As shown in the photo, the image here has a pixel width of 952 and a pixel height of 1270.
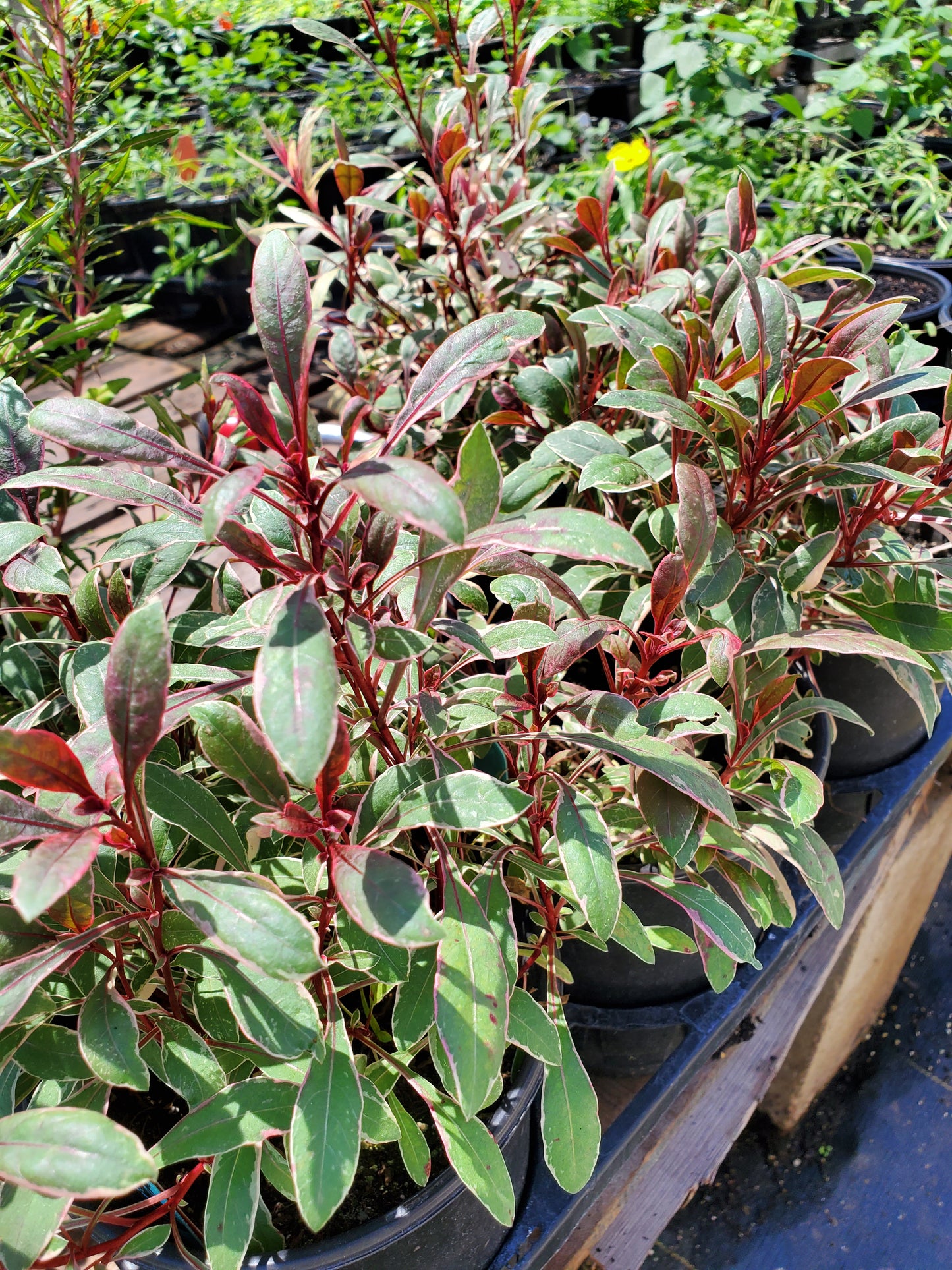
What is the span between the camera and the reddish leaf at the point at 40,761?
482mm

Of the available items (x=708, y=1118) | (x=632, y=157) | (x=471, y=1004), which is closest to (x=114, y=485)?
(x=471, y=1004)

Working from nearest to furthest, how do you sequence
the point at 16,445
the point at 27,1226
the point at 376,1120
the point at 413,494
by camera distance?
the point at 413,494, the point at 27,1226, the point at 376,1120, the point at 16,445

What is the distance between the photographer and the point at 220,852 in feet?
2.09

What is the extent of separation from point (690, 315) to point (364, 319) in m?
0.54

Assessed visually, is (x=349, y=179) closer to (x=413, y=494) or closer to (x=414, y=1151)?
(x=413, y=494)

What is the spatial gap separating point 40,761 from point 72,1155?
0.20 meters

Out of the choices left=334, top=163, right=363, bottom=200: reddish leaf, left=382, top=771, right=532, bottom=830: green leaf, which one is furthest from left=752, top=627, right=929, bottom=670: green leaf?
left=334, top=163, right=363, bottom=200: reddish leaf

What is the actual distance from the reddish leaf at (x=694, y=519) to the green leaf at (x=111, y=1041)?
0.50 metres

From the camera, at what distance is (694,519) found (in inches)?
27.7

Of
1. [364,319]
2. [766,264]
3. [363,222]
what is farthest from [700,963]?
[363,222]

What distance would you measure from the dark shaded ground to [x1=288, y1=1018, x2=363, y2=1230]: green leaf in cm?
100

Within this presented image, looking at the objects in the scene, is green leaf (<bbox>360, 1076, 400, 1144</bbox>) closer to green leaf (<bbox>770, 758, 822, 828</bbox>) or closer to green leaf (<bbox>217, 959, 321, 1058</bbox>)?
green leaf (<bbox>217, 959, 321, 1058</bbox>)

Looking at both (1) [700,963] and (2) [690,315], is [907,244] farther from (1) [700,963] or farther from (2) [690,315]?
(1) [700,963]

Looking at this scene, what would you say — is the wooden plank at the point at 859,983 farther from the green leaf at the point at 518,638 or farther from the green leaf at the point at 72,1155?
the green leaf at the point at 72,1155
